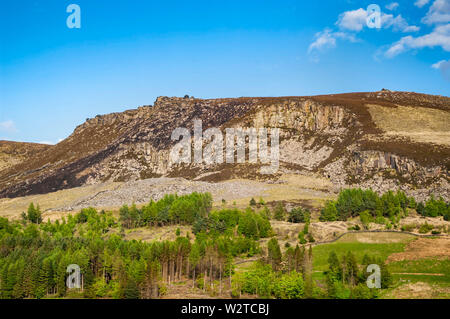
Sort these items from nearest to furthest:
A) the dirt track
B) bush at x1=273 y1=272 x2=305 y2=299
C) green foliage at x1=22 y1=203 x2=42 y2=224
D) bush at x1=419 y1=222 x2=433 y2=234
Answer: bush at x1=273 y1=272 x2=305 y2=299
the dirt track
bush at x1=419 y1=222 x2=433 y2=234
green foliage at x1=22 y1=203 x2=42 y2=224

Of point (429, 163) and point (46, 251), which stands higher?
point (429, 163)

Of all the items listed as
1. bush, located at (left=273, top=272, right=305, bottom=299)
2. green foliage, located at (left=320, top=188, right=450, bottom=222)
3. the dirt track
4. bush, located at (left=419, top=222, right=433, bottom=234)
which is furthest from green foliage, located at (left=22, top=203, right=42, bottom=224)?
bush, located at (left=419, top=222, right=433, bottom=234)

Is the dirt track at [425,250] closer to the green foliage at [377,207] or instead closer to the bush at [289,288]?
the green foliage at [377,207]

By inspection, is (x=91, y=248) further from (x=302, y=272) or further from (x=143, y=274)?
(x=302, y=272)

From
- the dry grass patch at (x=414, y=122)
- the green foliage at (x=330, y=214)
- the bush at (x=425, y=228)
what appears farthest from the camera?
the dry grass patch at (x=414, y=122)

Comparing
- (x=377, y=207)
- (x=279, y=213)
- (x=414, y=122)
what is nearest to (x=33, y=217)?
(x=279, y=213)

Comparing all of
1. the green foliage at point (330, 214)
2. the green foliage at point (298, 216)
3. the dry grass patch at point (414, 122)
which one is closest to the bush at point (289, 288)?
the green foliage at point (298, 216)

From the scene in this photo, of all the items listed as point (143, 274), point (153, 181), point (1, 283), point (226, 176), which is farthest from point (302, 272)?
point (153, 181)

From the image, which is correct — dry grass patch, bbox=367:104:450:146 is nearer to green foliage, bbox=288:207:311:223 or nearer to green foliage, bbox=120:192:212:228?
green foliage, bbox=288:207:311:223
